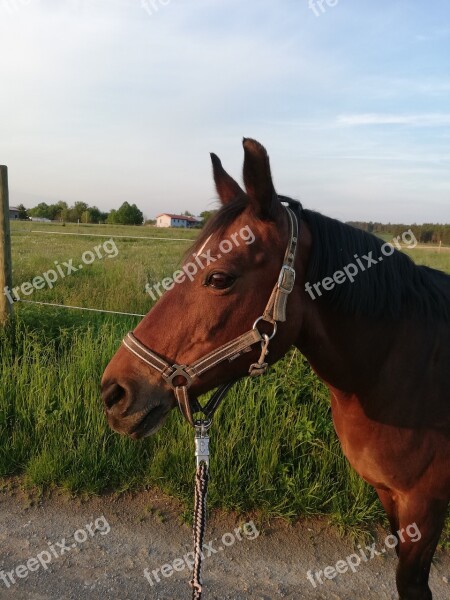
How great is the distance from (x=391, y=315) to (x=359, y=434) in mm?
606

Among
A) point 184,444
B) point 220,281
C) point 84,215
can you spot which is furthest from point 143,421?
point 84,215

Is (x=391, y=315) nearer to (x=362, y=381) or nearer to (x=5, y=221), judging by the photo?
(x=362, y=381)

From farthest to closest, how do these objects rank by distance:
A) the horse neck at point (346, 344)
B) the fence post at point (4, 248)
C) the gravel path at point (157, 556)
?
the fence post at point (4, 248) < the gravel path at point (157, 556) < the horse neck at point (346, 344)

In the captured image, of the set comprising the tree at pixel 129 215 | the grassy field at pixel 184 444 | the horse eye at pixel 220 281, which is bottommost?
the grassy field at pixel 184 444

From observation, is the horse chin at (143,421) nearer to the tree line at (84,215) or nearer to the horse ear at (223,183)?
the horse ear at (223,183)

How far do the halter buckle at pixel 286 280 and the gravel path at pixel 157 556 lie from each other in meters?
1.90

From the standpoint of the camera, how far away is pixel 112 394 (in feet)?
5.94

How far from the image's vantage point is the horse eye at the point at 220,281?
1.75 metres

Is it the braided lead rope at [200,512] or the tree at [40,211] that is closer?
the braided lead rope at [200,512]

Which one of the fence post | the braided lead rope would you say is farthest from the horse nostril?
the fence post

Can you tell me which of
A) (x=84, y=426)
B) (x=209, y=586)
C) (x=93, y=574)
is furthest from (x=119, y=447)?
(x=209, y=586)

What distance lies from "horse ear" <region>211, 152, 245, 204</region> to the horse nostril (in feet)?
3.33

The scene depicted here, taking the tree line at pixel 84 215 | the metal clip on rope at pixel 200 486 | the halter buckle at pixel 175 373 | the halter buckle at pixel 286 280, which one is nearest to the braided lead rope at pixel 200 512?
the metal clip on rope at pixel 200 486

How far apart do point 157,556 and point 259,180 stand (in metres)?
2.44
